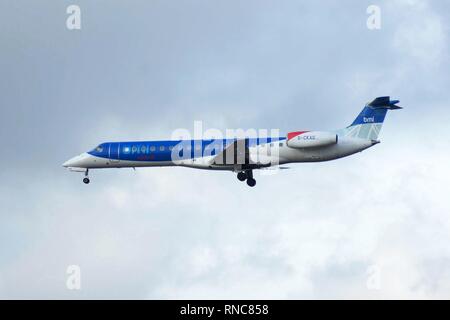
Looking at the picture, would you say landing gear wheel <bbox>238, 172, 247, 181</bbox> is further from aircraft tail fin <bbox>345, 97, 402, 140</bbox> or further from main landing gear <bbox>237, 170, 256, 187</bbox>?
aircraft tail fin <bbox>345, 97, 402, 140</bbox>

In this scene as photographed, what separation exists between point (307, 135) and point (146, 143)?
32.8 feet

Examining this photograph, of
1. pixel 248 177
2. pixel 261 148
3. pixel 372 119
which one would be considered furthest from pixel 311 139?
pixel 248 177

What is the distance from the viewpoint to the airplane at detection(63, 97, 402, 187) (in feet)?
160

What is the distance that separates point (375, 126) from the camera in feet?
164

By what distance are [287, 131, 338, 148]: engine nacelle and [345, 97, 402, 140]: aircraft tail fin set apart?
199 centimetres

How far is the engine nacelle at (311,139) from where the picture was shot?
48281 mm

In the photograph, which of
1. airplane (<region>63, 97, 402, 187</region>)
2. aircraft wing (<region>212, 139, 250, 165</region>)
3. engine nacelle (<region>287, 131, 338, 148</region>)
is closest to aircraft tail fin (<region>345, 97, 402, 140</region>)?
airplane (<region>63, 97, 402, 187</region>)

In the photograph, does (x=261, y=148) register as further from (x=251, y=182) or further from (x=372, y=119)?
(x=372, y=119)

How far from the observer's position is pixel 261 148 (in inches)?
1962

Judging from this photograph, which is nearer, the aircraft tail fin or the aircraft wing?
the aircraft wing
